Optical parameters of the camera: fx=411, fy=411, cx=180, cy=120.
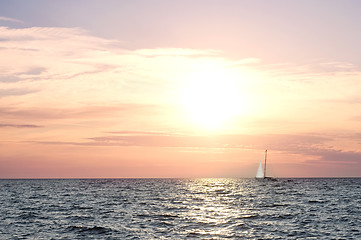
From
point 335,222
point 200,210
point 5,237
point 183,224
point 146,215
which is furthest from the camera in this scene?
point 200,210

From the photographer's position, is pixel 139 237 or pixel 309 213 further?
pixel 309 213

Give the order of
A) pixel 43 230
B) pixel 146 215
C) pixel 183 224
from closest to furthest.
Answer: pixel 43 230, pixel 183 224, pixel 146 215

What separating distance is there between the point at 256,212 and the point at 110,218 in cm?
2072

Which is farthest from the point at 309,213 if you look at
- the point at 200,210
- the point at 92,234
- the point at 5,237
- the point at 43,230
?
the point at 5,237

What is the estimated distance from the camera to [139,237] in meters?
39.2

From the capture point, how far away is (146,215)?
5522 cm

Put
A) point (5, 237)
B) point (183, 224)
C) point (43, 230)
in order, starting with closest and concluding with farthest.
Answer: point (5, 237) → point (43, 230) → point (183, 224)

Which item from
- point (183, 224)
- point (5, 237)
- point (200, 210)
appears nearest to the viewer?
point (5, 237)

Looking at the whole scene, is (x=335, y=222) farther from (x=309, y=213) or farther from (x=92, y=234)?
(x=92, y=234)

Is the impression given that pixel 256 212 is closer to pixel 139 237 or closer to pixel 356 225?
pixel 356 225

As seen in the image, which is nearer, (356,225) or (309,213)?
(356,225)

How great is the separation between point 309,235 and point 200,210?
22.8 meters

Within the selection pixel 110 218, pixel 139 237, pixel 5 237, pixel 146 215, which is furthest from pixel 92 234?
pixel 146 215

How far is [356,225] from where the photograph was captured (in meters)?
47.1
